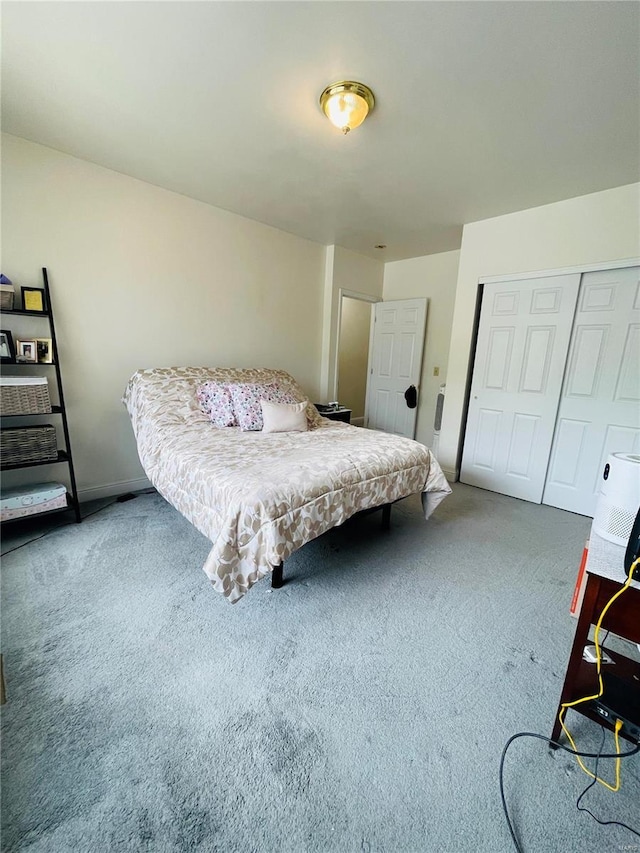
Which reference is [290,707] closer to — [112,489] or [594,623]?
[594,623]

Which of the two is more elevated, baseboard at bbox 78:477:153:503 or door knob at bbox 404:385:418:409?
door knob at bbox 404:385:418:409

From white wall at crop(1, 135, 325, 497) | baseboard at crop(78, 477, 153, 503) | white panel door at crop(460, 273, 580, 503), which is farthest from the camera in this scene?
white panel door at crop(460, 273, 580, 503)

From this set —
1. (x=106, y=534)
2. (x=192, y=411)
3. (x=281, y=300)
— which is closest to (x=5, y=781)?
(x=106, y=534)

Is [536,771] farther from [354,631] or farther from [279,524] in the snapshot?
[279,524]

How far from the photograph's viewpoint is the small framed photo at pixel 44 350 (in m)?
2.34

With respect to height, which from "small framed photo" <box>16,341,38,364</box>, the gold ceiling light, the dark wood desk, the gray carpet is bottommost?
the gray carpet

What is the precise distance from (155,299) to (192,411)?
109cm

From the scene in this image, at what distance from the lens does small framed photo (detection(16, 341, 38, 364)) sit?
89.4 inches

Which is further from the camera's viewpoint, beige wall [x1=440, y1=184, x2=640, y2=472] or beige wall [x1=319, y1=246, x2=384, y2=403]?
beige wall [x1=319, y1=246, x2=384, y2=403]

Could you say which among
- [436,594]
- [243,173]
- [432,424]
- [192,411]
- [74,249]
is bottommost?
[436,594]

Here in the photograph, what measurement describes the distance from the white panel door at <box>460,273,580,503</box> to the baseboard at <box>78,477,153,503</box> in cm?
318

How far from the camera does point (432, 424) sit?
176 inches

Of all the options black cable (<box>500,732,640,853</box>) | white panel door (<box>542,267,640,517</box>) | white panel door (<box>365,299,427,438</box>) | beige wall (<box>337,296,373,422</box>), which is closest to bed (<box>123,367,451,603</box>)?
black cable (<box>500,732,640,853</box>)

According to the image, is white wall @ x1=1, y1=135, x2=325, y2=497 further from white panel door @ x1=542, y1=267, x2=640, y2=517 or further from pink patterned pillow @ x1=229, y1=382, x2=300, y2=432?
white panel door @ x1=542, y1=267, x2=640, y2=517
